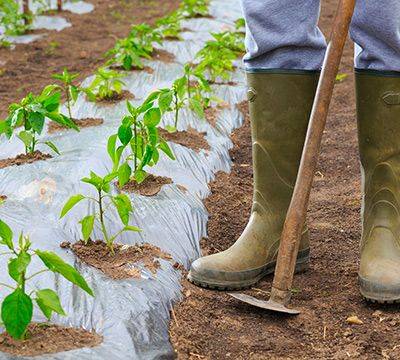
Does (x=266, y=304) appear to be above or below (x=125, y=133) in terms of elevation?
below

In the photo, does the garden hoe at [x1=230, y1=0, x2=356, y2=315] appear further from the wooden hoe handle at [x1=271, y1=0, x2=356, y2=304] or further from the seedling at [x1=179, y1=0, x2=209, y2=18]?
the seedling at [x1=179, y1=0, x2=209, y2=18]

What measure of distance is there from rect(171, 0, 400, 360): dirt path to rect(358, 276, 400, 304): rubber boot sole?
1.3 inches

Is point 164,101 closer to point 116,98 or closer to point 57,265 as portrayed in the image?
point 116,98

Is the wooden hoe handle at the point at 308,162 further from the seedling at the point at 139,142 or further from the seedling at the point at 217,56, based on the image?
the seedling at the point at 217,56

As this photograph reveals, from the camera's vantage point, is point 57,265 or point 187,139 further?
point 187,139

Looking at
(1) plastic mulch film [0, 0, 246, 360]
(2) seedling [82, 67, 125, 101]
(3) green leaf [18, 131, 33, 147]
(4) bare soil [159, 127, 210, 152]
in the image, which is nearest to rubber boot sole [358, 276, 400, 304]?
(1) plastic mulch film [0, 0, 246, 360]

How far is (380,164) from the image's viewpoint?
2217mm

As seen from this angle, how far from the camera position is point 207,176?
10.4 ft

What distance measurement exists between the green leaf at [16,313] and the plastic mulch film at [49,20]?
4.68 meters

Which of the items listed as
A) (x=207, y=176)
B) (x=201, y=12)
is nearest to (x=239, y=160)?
(x=207, y=176)

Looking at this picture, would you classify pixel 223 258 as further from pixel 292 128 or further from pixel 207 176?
pixel 207 176

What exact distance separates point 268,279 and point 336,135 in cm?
189

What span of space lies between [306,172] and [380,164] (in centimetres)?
30

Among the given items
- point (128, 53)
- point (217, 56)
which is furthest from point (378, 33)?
point (128, 53)
